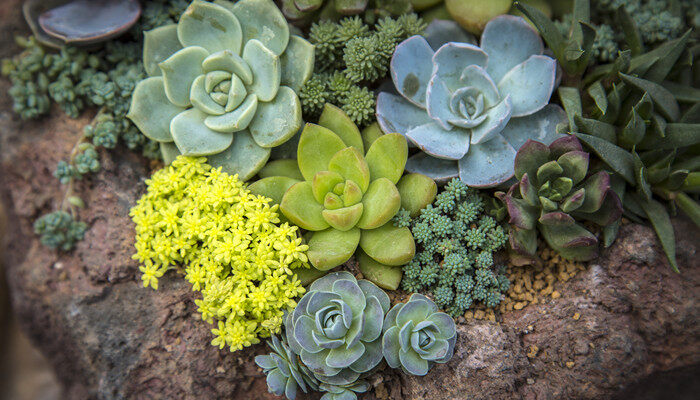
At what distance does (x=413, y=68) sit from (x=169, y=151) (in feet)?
4.58

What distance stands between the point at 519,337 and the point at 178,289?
1729 mm

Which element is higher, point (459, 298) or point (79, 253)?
point (459, 298)

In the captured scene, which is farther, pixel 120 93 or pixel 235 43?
pixel 120 93

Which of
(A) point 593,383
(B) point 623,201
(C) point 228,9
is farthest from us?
(C) point 228,9

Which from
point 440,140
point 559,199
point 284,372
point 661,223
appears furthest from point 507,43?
point 284,372

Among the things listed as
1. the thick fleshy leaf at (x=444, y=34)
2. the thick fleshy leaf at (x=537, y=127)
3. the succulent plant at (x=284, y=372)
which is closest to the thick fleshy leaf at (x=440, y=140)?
the thick fleshy leaf at (x=537, y=127)

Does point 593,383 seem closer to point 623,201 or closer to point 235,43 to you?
point 623,201

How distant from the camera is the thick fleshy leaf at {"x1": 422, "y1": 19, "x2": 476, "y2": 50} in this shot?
103 inches

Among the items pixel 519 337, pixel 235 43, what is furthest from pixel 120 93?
pixel 519 337

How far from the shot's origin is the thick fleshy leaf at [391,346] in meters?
2.05

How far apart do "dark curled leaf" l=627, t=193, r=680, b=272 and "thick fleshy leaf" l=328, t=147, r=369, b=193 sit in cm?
134

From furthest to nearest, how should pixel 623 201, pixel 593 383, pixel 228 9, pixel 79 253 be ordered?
pixel 79 253 < pixel 228 9 < pixel 623 201 < pixel 593 383

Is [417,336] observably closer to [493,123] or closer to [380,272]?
[380,272]

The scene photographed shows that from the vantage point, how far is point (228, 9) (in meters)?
2.49
